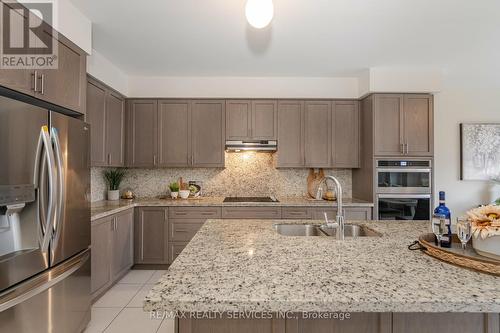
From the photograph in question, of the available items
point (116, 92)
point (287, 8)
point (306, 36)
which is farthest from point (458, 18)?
point (116, 92)

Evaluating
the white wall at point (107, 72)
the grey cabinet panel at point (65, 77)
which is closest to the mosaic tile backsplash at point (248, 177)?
the white wall at point (107, 72)

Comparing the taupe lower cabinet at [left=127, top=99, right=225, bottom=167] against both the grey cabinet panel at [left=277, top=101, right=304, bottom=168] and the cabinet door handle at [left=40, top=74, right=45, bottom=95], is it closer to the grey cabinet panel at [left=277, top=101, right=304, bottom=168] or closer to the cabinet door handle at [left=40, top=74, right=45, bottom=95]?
the grey cabinet panel at [left=277, top=101, right=304, bottom=168]

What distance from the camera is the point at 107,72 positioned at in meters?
3.21

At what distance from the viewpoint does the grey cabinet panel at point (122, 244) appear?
2.90 meters

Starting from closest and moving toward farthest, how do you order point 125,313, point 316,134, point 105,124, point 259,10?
point 259,10
point 125,313
point 105,124
point 316,134

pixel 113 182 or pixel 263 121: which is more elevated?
pixel 263 121

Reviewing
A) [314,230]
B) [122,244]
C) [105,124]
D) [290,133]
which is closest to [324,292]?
[314,230]

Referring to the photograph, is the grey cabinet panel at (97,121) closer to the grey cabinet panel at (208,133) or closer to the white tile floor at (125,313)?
the grey cabinet panel at (208,133)

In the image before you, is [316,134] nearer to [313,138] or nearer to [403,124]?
[313,138]

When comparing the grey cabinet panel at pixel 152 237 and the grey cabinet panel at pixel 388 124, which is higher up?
the grey cabinet panel at pixel 388 124

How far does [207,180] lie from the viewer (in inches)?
157

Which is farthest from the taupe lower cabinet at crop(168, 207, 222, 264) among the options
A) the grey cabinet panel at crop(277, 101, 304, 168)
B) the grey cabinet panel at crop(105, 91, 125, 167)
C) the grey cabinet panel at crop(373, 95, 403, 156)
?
the grey cabinet panel at crop(373, 95, 403, 156)

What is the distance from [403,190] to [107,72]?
4054 mm

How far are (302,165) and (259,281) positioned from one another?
285 centimetres
